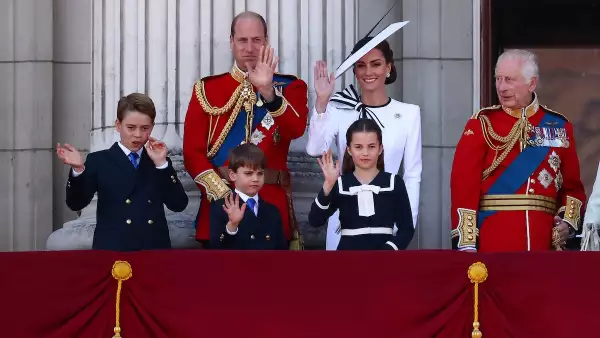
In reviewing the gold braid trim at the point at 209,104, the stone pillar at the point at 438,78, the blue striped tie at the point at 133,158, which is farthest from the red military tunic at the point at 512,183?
the stone pillar at the point at 438,78

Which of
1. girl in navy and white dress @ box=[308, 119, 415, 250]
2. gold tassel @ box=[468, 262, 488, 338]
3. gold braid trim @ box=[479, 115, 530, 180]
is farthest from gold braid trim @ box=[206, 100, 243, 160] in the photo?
gold tassel @ box=[468, 262, 488, 338]

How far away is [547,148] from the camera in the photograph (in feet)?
25.4

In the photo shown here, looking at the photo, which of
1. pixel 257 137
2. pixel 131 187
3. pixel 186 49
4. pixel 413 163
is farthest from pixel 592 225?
pixel 186 49

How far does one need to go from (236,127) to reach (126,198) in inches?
26.9

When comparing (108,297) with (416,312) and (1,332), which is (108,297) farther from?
(416,312)

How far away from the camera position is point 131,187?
24.6 ft

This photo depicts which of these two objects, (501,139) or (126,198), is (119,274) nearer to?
(126,198)

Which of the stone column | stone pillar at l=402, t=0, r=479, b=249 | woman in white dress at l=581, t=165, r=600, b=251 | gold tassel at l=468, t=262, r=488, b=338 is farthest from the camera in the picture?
stone pillar at l=402, t=0, r=479, b=249

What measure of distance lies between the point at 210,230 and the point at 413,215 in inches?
37.9

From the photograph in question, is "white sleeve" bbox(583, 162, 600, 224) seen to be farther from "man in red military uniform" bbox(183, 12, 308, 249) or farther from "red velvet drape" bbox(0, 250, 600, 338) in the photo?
"man in red military uniform" bbox(183, 12, 308, 249)

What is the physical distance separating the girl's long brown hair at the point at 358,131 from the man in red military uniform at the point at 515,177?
386 millimetres

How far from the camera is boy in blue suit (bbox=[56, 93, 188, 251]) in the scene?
7.47 meters

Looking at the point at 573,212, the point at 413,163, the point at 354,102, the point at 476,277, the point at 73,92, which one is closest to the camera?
the point at 476,277

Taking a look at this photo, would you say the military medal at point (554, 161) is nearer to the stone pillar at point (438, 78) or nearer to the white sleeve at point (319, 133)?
the white sleeve at point (319, 133)
